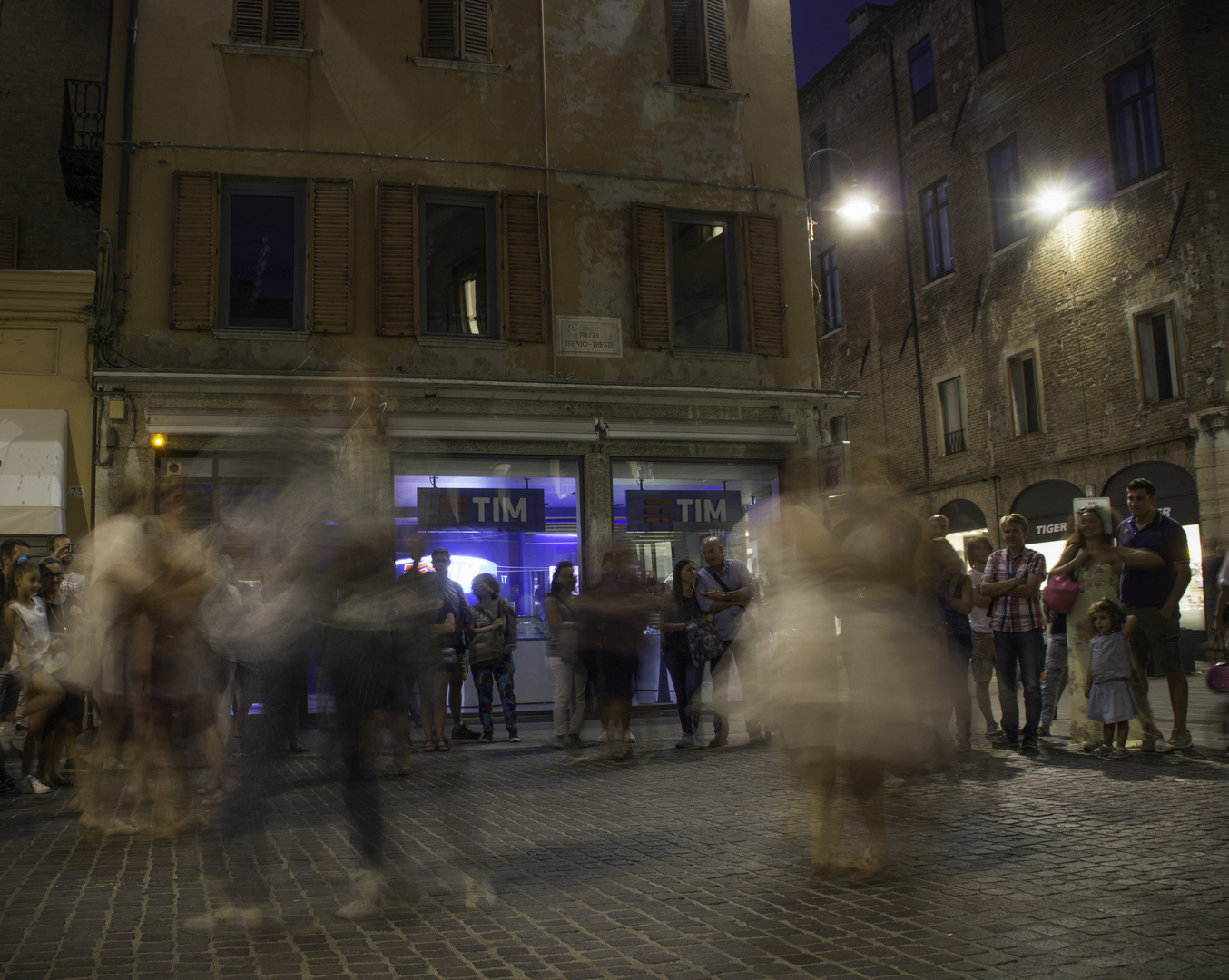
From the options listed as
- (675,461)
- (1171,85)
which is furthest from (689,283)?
(1171,85)

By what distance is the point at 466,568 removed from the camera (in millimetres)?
13352

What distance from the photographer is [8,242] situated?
16.2 meters

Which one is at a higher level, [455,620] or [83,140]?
[83,140]

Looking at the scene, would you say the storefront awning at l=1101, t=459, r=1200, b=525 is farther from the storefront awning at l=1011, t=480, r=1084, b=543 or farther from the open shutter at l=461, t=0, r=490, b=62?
the open shutter at l=461, t=0, r=490, b=62

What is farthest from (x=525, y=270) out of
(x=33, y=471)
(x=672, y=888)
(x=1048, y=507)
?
(x=1048, y=507)

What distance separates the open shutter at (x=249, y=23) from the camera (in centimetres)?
1366

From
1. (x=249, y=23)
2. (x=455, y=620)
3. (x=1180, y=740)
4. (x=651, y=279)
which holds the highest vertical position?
(x=249, y=23)

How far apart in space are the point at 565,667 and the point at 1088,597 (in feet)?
15.6

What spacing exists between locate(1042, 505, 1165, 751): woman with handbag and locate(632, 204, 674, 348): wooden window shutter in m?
6.95

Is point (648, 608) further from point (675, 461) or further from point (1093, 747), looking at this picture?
point (675, 461)

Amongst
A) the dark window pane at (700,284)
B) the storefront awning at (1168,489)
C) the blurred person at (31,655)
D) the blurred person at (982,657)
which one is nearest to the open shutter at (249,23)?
the dark window pane at (700,284)

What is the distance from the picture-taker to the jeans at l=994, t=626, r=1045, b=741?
8.59 meters

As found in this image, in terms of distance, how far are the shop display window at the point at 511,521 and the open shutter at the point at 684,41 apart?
5.96 m

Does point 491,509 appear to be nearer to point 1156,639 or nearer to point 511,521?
point 511,521
